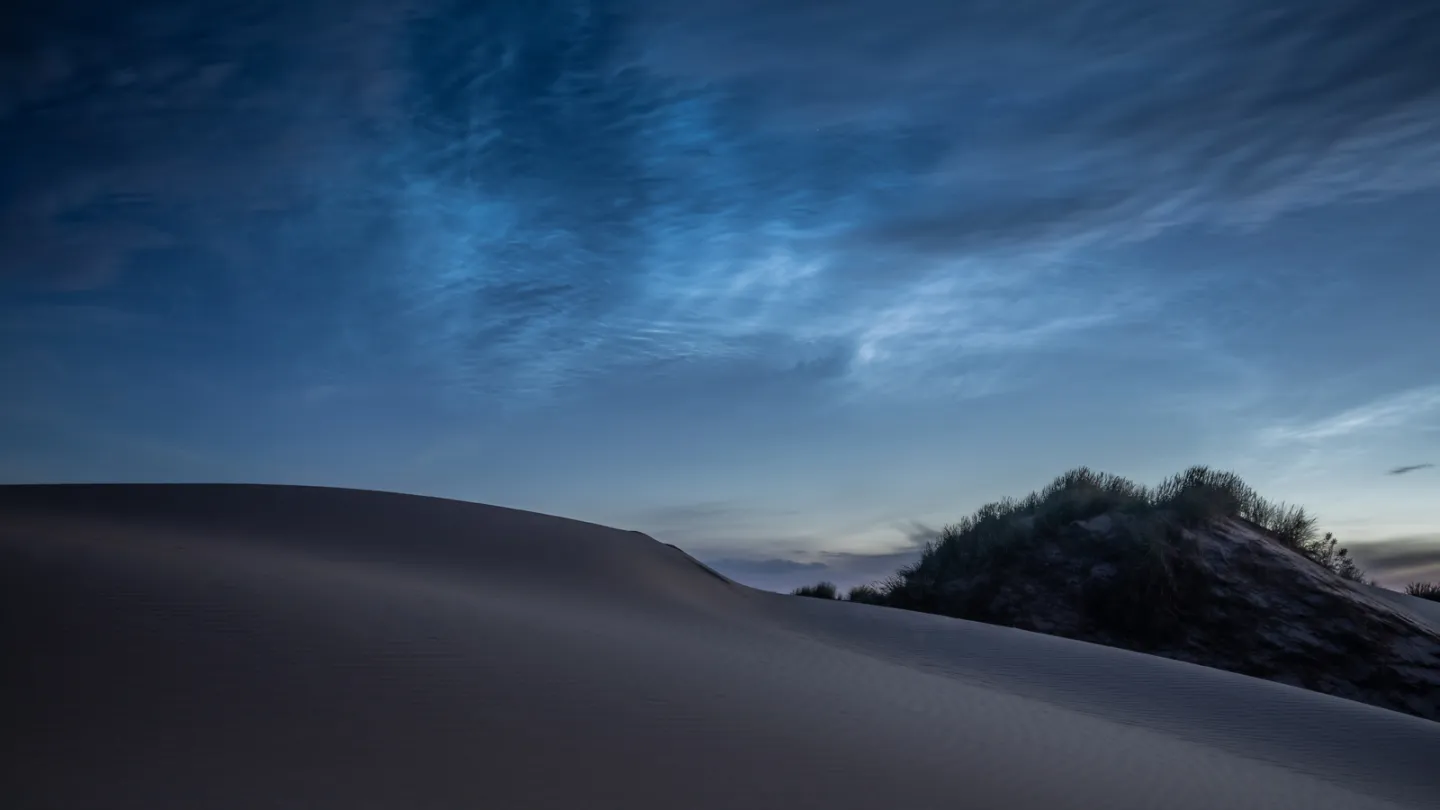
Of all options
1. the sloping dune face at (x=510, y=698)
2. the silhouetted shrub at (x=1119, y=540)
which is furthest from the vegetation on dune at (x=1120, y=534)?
the sloping dune face at (x=510, y=698)

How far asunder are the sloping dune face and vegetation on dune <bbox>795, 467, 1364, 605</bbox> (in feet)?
11.1

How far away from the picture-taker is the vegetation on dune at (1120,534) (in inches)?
429

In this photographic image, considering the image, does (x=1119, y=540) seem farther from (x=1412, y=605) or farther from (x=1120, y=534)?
(x=1412, y=605)

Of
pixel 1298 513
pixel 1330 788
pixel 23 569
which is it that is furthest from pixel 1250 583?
pixel 23 569

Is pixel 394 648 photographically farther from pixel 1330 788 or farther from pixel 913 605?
pixel 913 605

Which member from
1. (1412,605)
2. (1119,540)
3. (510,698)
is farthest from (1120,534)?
(510,698)

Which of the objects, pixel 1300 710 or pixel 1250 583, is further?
pixel 1250 583

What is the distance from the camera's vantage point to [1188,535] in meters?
11.3

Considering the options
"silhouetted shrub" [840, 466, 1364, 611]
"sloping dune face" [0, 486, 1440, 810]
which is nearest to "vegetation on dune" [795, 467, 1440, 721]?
"silhouetted shrub" [840, 466, 1364, 611]

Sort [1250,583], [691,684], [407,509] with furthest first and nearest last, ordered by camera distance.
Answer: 1. [1250,583]
2. [407,509]
3. [691,684]

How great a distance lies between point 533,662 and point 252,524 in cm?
407

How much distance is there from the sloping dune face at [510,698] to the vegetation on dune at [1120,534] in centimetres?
338

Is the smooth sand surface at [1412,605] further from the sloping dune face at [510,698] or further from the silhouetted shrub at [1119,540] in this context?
the sloping dune face at [510,698]

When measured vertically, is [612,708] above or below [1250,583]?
below
